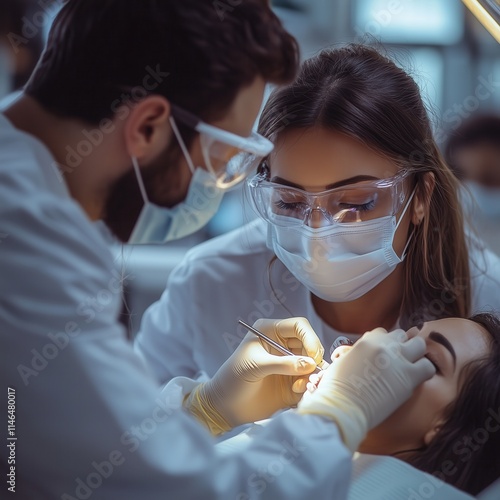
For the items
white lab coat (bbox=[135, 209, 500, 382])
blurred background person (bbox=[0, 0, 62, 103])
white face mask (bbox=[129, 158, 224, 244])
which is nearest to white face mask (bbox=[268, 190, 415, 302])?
white lab coat (bbox=[135, 209, 500, 382])

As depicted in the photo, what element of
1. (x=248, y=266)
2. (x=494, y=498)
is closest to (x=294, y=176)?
(x=248, y=266)

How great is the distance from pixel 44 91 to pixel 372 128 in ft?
1.85

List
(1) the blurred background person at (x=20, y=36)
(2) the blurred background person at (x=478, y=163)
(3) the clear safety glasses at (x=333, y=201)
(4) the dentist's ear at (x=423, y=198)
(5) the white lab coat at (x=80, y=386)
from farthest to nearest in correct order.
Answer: (2) the blurred background person at (x=478, y=163)
(4) the dentist's ear at (x=423, y=198)
(3) the clear safety glasses at (x=333, y=201)
(1) the blurred background person at (x=20, y=36)
(5) the white lab coat at (x=80, y=386)

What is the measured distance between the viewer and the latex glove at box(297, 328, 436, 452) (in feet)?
3.35

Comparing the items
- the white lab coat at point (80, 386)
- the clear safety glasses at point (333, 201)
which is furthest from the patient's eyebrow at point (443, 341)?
the white lab coat at point (80, 386)

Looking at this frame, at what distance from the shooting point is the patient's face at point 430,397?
Result: 3.90ft

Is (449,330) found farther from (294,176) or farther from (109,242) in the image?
(109,242)

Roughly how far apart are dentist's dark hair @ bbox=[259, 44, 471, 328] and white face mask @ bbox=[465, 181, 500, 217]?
0.11 metres

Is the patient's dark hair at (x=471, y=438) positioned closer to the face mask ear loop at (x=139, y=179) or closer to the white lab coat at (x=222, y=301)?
the white lab coat at (x=222, y=301)

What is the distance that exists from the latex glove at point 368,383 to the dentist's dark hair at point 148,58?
0.43 meters

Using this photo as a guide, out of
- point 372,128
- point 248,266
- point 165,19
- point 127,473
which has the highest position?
point 165,19

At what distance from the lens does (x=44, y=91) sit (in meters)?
0.99

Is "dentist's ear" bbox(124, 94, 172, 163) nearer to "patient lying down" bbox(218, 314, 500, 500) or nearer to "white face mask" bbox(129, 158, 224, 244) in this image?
"white face mask" bbox(129, 158, 224, 244)

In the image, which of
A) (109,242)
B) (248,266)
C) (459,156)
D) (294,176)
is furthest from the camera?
(248,266)
